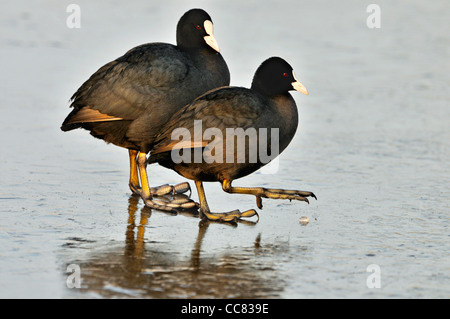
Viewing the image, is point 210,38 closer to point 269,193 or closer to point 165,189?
point 165,189

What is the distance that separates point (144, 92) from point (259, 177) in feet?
5.23

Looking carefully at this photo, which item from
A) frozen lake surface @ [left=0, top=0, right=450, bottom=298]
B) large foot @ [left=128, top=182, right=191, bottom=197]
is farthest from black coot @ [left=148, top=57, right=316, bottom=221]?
large foot @ [left=128, top=182, right=191, bottom=197]

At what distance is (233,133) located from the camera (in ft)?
22.0

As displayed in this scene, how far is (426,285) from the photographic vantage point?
5.36 meters

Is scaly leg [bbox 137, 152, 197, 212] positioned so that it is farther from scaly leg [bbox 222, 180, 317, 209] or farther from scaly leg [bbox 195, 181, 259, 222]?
scaly leg [bbox 222, 180, 317, 209]

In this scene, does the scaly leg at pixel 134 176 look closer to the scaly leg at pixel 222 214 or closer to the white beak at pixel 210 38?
the scaly leg at pixel 222 214

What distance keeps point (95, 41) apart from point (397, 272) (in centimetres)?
904

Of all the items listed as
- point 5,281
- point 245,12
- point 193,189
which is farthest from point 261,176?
point 245,12

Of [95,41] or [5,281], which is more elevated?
[95,41]

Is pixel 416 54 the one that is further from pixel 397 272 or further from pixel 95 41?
pixel 397 272

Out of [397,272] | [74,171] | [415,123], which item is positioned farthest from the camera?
[415,123]

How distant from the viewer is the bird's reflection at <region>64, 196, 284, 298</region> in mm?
5095

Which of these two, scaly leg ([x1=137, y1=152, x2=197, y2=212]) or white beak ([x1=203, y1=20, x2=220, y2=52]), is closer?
scaly leg ([x1=137, y1=152, x2=197, y2=212])

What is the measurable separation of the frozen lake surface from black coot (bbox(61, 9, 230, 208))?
0.54 meters
